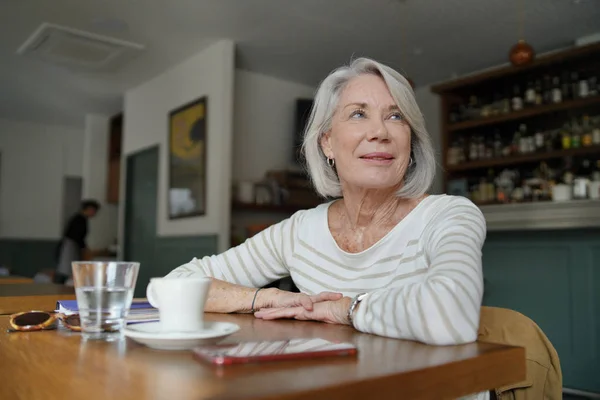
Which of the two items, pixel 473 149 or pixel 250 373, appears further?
pixel 473 149

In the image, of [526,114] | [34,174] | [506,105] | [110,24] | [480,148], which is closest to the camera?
[110,24]

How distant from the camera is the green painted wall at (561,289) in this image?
270 centimetres

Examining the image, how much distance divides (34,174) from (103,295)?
8358 mm

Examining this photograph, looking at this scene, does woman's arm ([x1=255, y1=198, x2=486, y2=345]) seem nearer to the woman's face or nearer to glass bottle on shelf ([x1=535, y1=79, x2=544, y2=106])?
the woman's face

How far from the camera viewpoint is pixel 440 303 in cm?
81

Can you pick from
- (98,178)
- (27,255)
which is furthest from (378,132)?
(27,255)

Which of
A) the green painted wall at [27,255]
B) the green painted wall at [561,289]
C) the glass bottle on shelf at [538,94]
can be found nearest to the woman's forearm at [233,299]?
the green painted wall at [561,289]

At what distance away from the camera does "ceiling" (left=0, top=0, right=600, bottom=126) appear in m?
4.14

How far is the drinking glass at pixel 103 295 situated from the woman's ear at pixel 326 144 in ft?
2.98

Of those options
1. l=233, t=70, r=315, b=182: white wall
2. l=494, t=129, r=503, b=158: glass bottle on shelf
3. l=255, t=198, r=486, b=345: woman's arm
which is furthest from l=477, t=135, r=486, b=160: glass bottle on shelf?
l=255, t=198, r=486, b=345: woman's arm

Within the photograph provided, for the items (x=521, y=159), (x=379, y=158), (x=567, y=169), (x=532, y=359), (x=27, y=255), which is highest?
(x=521, y=159)

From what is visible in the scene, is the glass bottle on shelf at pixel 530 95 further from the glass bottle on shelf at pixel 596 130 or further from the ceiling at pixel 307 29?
the glass bottle on shelf at pixel 596 130

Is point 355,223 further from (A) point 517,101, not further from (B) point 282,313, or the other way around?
(A) point 517,101

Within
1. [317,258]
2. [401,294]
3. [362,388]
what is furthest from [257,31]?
[362,388]
